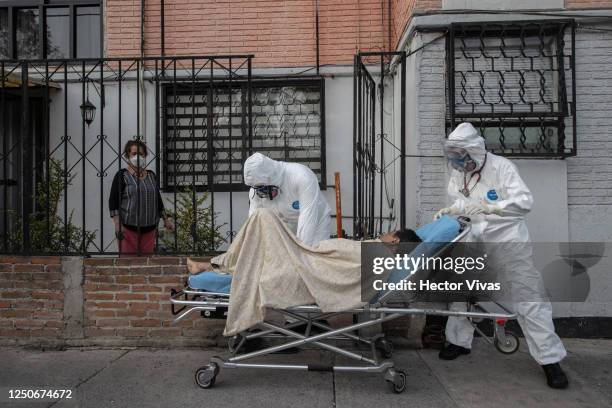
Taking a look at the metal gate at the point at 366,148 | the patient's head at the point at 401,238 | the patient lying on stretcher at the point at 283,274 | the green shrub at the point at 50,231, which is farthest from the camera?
the green shrub at the point at 50,231

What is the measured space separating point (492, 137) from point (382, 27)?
244 centimetres

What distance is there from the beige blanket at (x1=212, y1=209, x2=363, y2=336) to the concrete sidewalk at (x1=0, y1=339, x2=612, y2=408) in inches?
25.6

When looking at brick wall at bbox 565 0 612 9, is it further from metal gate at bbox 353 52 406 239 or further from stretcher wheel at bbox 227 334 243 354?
stretcher wheel at bbox 227 334 243 354

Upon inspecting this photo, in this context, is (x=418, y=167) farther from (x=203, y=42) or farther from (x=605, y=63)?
(x=203, y=42)

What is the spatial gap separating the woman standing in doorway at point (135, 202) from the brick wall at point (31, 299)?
2.40ft

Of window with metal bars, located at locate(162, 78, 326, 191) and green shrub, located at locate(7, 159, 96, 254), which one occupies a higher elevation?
window with metal bars, located at locate(162, 78, 326, 191)

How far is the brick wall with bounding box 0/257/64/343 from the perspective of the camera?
4969 millimetres

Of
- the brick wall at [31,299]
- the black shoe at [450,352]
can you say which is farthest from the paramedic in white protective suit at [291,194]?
the brick wall at [31,299]

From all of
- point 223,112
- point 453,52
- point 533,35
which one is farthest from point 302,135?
point 533,35

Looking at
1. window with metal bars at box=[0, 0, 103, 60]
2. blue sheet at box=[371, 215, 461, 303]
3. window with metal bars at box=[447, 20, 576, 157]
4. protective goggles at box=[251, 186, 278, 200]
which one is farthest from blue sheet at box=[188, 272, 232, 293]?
window with metal bars at box=[0, 0, 103, 60]

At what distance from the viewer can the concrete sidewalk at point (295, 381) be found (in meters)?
3.65

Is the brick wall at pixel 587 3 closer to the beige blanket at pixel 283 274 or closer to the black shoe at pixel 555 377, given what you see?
the black shoe at pixel 555 377

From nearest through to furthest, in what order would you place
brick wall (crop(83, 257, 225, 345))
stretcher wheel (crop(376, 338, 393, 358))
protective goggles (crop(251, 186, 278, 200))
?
protective goggles (crop(251, 186, 278, 200)), stretcher wheel (crop(376, 338, 393, 358)), brick wall (crop(83, 257, 225, 345))

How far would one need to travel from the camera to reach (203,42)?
6988 millimetres
